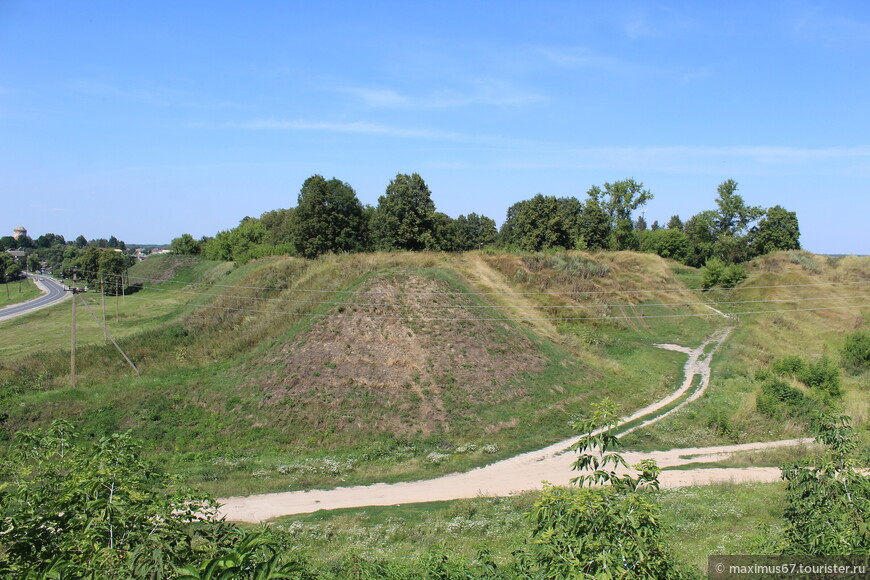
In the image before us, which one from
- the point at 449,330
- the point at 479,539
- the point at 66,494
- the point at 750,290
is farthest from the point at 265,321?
the point at 750,290

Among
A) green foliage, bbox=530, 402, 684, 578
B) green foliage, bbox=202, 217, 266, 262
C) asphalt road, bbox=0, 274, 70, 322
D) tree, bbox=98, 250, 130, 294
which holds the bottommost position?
asphalt road, bbox=0, 274, 70, 322

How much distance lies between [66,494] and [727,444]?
2292 cm

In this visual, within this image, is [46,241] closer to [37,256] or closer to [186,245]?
[37,256]

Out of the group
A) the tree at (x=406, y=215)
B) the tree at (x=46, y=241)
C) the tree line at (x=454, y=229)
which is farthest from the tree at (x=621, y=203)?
the tree at (x=46, y=241)

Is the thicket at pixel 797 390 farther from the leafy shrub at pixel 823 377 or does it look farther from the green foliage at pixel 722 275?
the green foliage at pixel 722 275

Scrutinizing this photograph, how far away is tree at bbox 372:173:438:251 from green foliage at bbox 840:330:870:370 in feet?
101

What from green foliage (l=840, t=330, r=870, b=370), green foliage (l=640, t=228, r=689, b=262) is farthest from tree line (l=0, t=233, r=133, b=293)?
green foliage (l=640, t=228, r=689, b=262)

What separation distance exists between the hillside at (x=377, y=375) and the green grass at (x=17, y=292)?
39.7 metres

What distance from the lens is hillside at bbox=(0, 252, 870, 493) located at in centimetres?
2147

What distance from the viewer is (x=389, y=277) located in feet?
104

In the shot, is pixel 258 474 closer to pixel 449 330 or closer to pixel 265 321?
pixel 449 330

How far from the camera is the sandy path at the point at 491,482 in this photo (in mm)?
16391

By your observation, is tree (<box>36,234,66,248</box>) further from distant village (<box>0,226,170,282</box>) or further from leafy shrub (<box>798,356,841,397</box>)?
leafy shrub (<box>798,356,841,397</box>)

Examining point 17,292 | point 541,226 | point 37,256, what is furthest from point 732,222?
point 37,256
